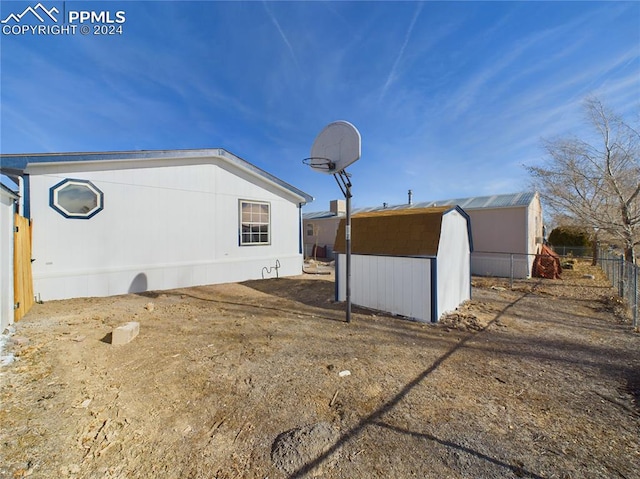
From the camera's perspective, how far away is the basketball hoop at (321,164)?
5508mm

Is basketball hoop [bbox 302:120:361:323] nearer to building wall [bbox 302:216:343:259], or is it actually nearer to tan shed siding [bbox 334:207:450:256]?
tan shed siding [bbox 334:207:450:256]

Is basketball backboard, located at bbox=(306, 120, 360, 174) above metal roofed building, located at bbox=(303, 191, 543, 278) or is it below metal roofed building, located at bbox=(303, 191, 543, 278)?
above

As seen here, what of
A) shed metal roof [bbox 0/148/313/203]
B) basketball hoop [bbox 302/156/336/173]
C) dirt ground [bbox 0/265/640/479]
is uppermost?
shed metal roof [bbox 0/148/313/203]

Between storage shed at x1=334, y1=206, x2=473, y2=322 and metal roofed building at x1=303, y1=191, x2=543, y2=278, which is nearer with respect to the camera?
storage shed at x1=334, y1=206, x2=473, y2=322

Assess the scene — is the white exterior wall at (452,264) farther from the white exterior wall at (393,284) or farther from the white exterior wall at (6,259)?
the white exterior wall at (6,259)

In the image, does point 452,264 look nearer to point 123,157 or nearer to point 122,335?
point 122,335

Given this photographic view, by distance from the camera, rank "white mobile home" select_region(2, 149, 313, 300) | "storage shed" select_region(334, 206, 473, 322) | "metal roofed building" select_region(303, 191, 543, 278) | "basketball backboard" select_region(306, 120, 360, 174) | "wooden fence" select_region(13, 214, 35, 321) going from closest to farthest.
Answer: "wooden fence" select_region(13, 214, 35, 321) → "basketball backboard" select_region(306, 120, 360, 174) → "storage shed" select_region(334, 206, 473, 322) → "white mobile home" select_region(2, 149, 313, 300) → "metal roofed building" select_region(303, 191, 543, 278)

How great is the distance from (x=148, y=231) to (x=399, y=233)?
721 centimetres

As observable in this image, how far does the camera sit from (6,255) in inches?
176

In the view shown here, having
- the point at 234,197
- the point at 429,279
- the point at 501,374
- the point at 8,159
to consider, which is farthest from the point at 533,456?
the point at 8,159

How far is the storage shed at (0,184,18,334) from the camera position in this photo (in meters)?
4.24

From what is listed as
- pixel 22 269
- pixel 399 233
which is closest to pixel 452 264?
pixel 399 233

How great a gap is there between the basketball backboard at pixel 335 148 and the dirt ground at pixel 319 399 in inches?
126

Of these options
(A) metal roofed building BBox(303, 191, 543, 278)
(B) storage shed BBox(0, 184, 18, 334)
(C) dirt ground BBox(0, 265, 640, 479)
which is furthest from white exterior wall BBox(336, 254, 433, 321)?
(A) metal roofed building BBox(303, 191, 543, 278)
